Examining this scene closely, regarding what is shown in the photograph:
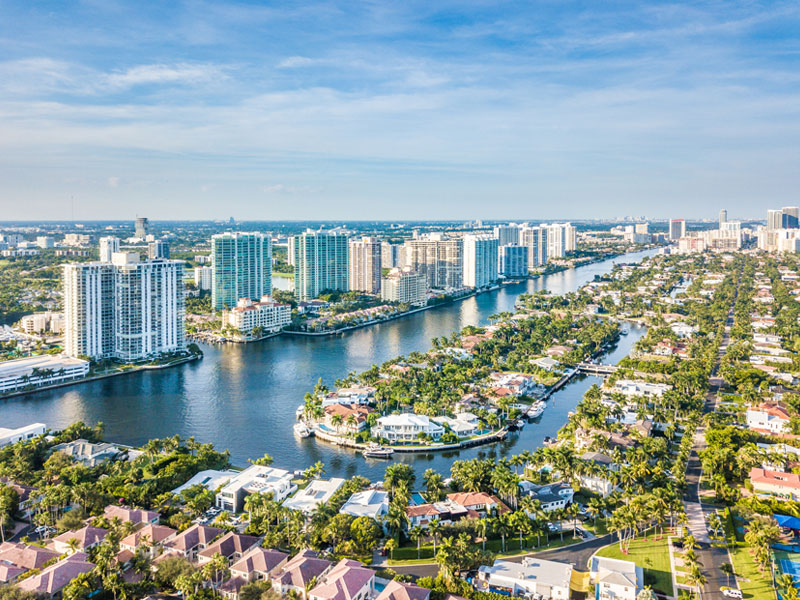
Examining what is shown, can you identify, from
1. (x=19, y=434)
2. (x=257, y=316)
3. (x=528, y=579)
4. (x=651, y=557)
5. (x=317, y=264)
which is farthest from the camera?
(x=317, y=264)

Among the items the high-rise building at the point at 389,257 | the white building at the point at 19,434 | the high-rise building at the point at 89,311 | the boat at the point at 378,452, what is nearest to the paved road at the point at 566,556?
the boat at the point at 378,452

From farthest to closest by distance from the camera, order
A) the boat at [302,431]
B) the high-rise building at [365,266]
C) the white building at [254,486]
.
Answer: the high-rise building at [365,266] < the boat at [302,431] < the white building at [254,486]

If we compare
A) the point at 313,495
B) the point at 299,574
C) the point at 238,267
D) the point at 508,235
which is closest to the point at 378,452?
the point at 313,495

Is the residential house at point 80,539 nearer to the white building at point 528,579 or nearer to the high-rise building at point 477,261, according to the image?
the white building at point 528,579

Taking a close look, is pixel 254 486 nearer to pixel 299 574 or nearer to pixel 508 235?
pixel 299 574

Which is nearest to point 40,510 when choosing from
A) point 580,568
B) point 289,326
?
point 580,568

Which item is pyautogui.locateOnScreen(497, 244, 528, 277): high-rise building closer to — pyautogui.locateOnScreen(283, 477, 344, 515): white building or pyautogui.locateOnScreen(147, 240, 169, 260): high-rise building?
pyautogui.locateOnScreen(147, 240, 169, 260): high-rise building

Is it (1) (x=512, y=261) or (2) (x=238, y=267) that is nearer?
(2) (x=238, y=267)
